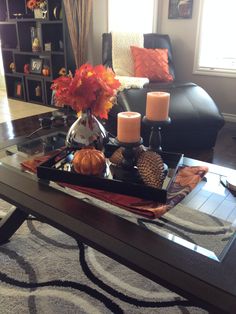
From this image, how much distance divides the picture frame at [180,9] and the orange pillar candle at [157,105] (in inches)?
107

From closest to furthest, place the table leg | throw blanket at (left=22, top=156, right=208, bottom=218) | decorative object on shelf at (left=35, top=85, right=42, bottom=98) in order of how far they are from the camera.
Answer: throw blanket at (left=22, top=156, right=208, bottom=218), the table leg, decorative object on shelf at (left=35, top=85, right=42, bottom=98)

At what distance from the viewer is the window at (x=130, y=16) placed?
371 centimetres

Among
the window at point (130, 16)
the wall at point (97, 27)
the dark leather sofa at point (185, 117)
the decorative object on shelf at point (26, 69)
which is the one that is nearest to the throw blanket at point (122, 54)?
the window at point (130, 16)

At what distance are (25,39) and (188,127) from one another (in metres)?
3.01

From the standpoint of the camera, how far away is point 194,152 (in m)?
2.52

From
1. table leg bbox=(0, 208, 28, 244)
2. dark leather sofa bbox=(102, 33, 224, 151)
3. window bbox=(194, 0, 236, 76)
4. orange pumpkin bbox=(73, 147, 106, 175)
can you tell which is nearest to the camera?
orange pumpkin bbox=(73, 147, 106, 175)

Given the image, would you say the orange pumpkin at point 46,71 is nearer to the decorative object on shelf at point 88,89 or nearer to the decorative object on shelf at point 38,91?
the decorative object on shelf at point 38,91

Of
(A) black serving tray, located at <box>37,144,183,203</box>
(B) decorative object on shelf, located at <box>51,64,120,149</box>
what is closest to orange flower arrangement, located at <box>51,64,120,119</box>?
(B) decorative object on shelf, located at <box>51,64,120,149</box>

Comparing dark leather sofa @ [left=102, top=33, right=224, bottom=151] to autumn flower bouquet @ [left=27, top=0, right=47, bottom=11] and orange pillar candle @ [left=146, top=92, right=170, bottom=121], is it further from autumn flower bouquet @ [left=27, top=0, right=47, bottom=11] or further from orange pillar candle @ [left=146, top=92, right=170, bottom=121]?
autumn flower bouquet @ [left=27, top=0, right=47, bottom=11]

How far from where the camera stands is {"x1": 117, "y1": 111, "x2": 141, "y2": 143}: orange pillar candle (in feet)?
3.38

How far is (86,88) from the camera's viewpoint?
109cm

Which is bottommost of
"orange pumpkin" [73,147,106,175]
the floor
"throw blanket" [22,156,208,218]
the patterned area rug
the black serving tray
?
the floor

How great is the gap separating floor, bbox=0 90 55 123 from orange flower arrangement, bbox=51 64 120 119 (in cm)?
258

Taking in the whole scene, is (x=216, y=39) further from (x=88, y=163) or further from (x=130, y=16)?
(x=88, y=163)
